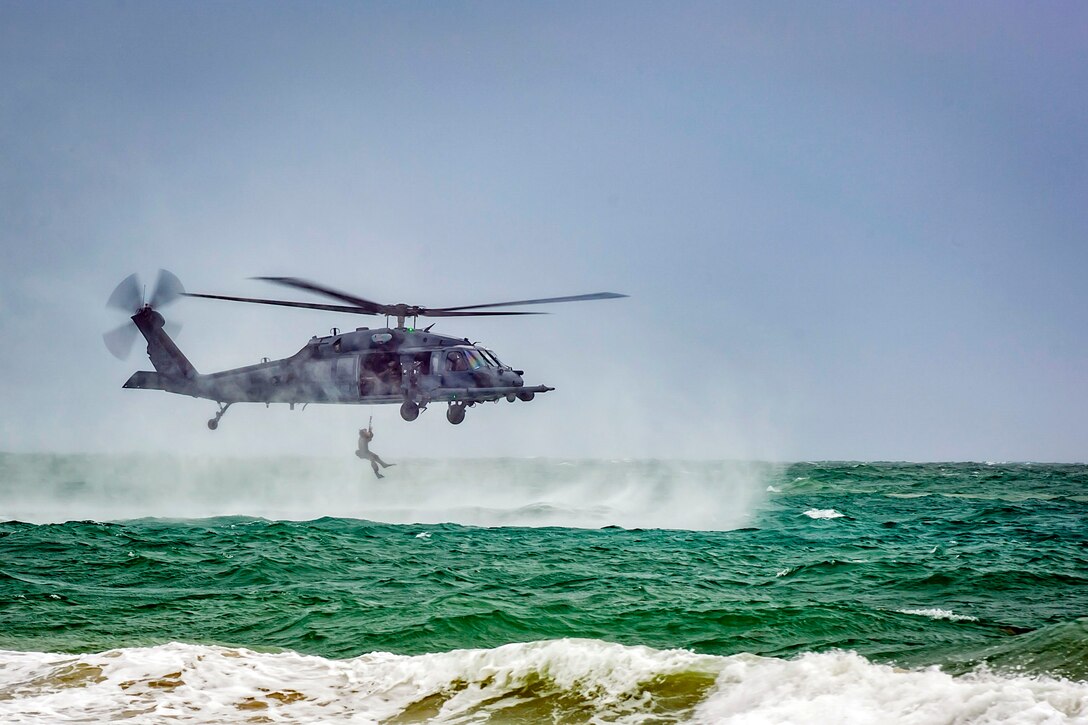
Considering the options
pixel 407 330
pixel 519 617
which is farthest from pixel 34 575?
pixel 519 617

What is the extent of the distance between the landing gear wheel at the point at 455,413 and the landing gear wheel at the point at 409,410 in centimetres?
73

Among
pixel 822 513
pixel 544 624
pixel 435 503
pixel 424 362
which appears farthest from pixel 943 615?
pixel 435 503

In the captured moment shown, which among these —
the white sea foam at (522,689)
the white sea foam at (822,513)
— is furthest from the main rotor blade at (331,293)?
the white sea foam at (822,513)

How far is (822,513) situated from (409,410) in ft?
65.3

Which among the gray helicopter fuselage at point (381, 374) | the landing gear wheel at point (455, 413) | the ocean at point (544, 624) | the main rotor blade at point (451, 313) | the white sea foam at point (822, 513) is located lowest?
the white sea foam at point (822, 513)

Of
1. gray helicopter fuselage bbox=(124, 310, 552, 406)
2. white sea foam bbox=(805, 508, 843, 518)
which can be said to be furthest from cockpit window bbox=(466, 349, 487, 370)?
white sea foam bbox=(805, 508, 843, 518)

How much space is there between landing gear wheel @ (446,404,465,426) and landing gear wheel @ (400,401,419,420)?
2.41 ft

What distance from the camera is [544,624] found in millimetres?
12672

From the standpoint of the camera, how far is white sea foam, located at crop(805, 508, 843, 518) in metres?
33.4

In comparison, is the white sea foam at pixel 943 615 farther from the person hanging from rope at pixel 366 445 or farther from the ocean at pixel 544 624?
the person hanging from rope at pixel 366 445

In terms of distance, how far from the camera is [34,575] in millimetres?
17641

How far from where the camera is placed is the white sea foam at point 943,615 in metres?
12.5

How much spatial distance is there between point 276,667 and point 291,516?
25.8m

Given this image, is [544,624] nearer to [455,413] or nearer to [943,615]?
[943,615]
